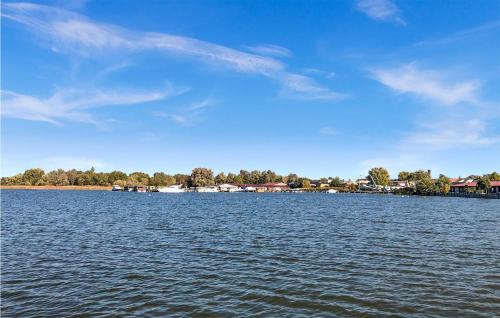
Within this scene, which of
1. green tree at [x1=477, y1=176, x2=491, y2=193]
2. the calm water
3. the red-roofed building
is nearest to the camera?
the calm water

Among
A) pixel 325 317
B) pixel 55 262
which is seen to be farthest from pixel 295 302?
pixel 55 262

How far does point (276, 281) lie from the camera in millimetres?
20906

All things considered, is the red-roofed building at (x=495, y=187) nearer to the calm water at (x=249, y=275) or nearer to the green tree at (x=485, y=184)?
the green tree at (x=485, y=184)

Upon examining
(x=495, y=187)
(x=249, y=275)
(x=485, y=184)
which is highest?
(x=485, y=184)

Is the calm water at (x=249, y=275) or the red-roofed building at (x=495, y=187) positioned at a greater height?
the red-roofed building at (x=495, y=187)

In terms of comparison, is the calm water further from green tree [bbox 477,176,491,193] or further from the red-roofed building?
the red-roofed building

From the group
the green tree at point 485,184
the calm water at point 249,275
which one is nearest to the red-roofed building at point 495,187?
the green tree at point 485,184

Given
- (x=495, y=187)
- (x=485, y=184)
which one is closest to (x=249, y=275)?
(x=485, y=184)

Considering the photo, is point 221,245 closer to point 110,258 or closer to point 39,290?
point 110,258

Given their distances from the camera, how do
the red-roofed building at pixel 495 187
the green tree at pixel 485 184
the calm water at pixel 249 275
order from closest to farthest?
1. the calm water at pixel 249 275
2. the green tree at pixel 485 184
3. the red-roofed building at pixel 495 187

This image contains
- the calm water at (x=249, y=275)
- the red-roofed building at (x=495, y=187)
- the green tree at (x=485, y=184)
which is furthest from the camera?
the red-roofed building at (x=495, y=187)

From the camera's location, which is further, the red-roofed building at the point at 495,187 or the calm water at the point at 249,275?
the red-roofed building at the point at 495,187

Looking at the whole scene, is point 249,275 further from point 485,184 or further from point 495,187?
point 495,187

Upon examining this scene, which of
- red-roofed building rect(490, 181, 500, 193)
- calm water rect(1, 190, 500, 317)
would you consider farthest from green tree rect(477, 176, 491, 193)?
calm water rect(1, 190, 500, 317)
